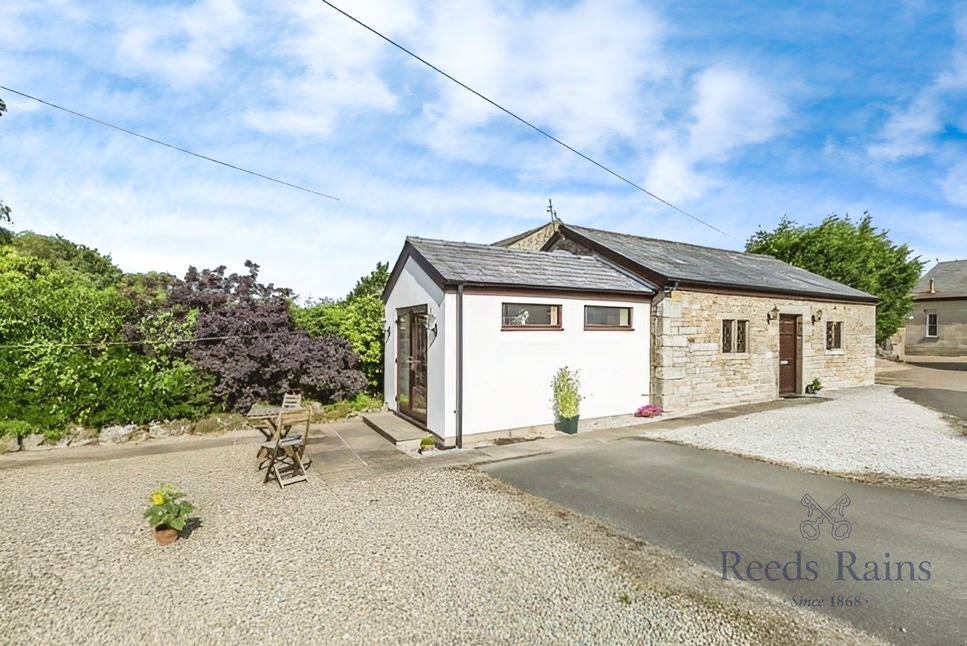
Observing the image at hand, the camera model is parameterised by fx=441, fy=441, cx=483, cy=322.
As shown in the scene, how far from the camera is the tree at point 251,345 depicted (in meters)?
9.88

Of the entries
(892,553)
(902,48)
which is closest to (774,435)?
(892,553)

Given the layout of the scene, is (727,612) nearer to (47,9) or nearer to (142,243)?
(47,9)

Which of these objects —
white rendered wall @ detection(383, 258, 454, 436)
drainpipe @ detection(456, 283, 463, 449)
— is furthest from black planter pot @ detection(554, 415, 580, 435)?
white rendered wall @ detection(383, 258, 454, 436)

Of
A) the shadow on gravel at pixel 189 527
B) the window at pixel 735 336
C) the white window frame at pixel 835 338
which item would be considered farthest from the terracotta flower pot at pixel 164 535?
the white window frame at pixel 835 338

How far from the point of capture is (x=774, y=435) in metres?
8.52

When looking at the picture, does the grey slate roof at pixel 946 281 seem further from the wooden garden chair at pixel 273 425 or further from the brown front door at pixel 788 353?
the wooden garden chair at pixel 273 425

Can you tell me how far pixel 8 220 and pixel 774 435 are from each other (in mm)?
30616

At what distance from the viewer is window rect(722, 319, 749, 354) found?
472 inches

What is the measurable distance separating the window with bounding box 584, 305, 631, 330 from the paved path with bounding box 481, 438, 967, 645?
318cm

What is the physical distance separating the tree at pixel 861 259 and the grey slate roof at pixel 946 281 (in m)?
6.85

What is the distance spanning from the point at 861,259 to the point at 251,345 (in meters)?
27.3

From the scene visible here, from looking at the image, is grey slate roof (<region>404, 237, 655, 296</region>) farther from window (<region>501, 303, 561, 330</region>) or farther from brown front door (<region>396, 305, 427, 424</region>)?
brown front door (<region>396, 305, 427, 424</region>)

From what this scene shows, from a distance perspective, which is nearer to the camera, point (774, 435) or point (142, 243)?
point (774, 435)

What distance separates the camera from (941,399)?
12.8 metres
